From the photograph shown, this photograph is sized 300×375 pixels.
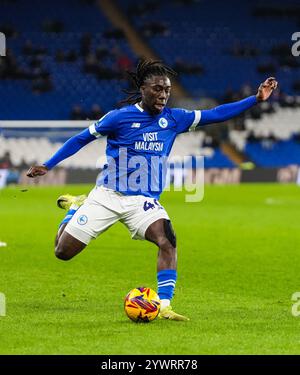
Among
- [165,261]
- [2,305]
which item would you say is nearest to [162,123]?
[165,261]

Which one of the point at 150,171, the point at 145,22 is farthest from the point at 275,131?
the point at 150,171

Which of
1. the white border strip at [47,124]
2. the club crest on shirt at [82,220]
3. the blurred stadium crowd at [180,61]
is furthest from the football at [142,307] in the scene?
the blurred stadium crowd at [180,61]

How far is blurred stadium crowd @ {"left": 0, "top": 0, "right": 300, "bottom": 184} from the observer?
36.4 metres

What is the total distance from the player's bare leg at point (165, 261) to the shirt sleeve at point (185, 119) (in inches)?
39.8

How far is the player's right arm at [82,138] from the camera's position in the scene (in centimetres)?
911

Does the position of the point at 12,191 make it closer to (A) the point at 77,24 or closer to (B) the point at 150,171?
(A) the point at 77,24

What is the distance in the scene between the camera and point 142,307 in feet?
27.5

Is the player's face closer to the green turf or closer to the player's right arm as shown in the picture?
the player's right arm

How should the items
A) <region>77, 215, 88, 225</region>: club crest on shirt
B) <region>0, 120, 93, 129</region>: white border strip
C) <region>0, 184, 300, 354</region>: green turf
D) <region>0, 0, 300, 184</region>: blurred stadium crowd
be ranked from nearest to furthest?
<region>0, 184, 300, 354</region>: green turf, <region>77, 215, 88, 225</region>: club crest on shirt, <region>0, 120, 93, 129</region>: white border strip, <region>0, 0, 300, 184</region>: blurred stadium crowd

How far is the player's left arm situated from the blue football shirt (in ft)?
0.33

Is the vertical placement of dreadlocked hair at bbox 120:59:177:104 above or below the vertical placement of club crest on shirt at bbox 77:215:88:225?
above

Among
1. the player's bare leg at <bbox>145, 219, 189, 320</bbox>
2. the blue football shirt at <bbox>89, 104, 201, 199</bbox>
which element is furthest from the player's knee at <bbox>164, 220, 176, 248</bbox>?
the blue football shirt at <bbox>89, 104, 201, 199</bbox>

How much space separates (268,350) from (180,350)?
66cm

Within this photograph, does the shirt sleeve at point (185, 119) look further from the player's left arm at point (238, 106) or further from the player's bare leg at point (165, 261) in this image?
the player's bare leg at point (165, 261)
